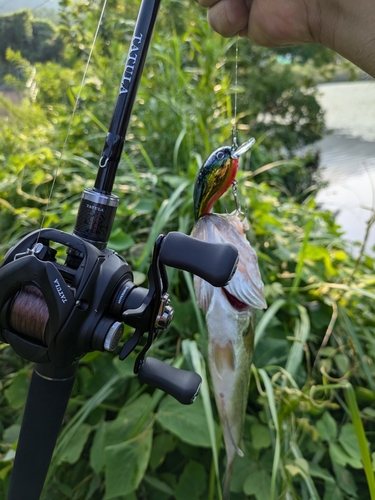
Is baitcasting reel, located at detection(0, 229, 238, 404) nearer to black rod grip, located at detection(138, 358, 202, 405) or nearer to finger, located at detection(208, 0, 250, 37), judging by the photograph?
black rod grip, located at detection(138, 358, 202, 405)

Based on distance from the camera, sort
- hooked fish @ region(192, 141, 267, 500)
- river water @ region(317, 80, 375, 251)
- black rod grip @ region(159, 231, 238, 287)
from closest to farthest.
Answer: black rod grip @ region(159, 231, 238, 287)
hooked fish @ region(192, 141, 267, 500)
river water @ region(317, 80, 375, 251)

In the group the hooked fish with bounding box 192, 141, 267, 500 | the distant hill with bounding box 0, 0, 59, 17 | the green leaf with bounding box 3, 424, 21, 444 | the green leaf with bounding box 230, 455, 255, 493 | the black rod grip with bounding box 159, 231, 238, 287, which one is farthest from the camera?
the green leaf with bounding box 3, 424, 21, 444

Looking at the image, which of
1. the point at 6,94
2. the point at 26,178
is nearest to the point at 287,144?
the point at 6,94

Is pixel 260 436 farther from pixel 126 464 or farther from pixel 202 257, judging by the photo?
pixel 202 257

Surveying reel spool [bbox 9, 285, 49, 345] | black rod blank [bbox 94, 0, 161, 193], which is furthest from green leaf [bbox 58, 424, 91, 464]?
black rod blank [bbox 94, 0, 161, 193]

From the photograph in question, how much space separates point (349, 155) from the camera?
12.5ft

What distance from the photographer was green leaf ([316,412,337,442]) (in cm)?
81

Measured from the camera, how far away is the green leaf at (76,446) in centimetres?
77

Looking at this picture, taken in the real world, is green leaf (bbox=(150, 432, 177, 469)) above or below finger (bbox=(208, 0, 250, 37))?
below

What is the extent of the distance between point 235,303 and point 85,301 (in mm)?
→ 176

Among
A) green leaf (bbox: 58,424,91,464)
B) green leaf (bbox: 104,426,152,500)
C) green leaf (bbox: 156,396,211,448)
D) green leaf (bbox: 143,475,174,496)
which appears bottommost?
green leaf (bbox: 143,475,174,496)

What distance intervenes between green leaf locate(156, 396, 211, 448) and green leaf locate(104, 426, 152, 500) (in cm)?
4

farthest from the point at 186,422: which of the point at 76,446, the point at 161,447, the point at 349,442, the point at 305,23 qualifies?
the point at 305,23

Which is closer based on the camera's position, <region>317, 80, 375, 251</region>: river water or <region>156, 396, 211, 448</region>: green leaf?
<region>156, 396, 211, 448</region>: green leaf
